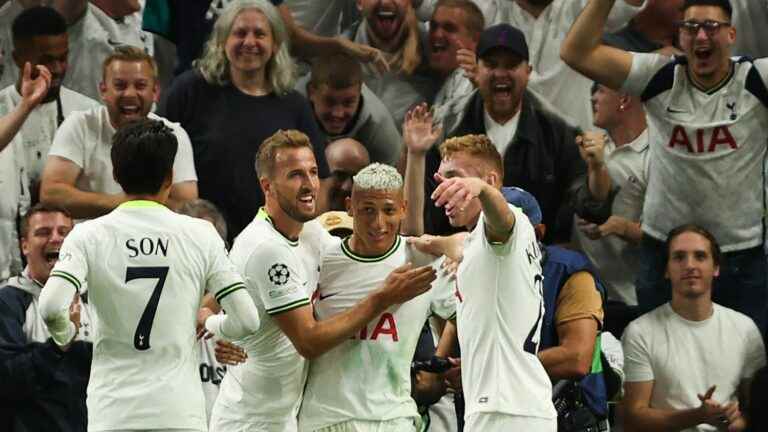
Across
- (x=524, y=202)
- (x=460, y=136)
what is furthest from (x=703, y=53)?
(x=524, y=202)

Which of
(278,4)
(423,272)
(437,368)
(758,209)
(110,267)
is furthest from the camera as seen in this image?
(278,4)

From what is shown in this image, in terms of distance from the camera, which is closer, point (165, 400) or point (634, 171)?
point (165, 400)

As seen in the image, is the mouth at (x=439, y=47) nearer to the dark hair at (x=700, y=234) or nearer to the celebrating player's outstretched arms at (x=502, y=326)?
the dark hair at (x=700, y=234)

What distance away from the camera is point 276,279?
8.04 m

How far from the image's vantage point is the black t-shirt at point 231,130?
10.5m

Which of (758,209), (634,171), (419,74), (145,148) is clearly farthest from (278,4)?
(145,148)

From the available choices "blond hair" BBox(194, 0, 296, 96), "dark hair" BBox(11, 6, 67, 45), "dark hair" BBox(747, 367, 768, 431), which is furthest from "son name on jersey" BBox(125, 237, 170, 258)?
"dark hair" BBox(11, 6, 67, 45)

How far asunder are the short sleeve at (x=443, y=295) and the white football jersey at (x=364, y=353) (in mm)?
11

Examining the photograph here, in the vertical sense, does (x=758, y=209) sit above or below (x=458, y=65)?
below

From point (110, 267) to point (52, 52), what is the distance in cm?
395

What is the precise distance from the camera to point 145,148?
23.7 ft

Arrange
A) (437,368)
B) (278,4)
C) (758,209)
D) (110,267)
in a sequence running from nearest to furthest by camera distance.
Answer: (110,267) → (437,368) → (758,209) → (278,4)

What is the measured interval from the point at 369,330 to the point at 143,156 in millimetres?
1610

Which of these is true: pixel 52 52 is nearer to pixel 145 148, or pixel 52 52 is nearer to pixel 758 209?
pixel 145 148
